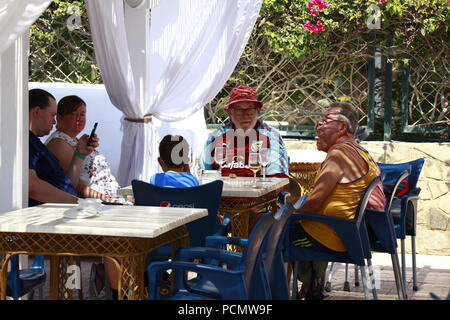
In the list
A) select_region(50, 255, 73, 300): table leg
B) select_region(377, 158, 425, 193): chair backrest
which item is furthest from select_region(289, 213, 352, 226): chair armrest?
select_region(377, 158, 425, 193): chair backrest

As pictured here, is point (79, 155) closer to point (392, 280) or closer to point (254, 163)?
point (254, 163)

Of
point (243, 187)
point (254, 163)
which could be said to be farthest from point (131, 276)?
point (254, 163)

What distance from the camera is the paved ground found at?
5336 millimetres

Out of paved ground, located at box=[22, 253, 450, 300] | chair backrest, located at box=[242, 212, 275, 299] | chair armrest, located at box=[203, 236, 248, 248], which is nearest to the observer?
chair backrest, located at box=[242, 212, 275, 299]

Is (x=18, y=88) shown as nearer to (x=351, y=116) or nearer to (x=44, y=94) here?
(x=44, y=94)

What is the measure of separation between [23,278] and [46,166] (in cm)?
101

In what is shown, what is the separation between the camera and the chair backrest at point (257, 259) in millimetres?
2838

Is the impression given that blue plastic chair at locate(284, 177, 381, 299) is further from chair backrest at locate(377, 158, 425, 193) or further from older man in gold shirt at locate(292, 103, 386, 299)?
chair backrest at locate(377, 158, 425, 193)

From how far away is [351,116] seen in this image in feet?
14.3

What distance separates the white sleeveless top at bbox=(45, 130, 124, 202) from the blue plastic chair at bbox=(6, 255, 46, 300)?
1.27 metres

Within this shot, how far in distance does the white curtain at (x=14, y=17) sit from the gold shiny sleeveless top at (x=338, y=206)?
5.36ft

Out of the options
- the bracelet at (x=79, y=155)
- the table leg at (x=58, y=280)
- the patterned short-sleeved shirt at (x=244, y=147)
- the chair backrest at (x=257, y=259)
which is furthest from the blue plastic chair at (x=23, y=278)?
the patterned short-sleeved shirt at (x=244, y=147)

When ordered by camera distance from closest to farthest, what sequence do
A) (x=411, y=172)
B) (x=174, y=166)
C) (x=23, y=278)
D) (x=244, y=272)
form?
(x=244, y=272), (x=23, y=278), (x=174, y=166), (x=411, y=172)

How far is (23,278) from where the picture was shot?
3484 millimetres
